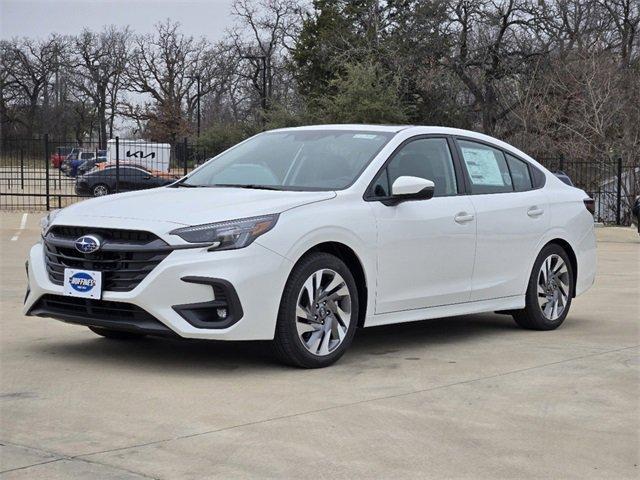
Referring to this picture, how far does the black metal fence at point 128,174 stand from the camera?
27.5 meters

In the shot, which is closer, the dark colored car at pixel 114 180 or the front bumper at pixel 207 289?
the front bumper at pixel 207 289

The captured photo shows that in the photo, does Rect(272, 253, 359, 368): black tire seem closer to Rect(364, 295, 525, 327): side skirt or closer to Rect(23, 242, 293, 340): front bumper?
Rect(23, 242, 293, 340): front bumper

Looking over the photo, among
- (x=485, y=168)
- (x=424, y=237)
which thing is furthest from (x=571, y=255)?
(x=424, y=237)

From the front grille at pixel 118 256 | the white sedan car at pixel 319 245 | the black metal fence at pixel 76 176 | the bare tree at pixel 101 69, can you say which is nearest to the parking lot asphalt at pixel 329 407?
the white sedan car at pixel 319 245

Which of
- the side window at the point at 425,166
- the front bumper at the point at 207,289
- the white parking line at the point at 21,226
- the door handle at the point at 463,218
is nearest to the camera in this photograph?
the front bumper at the point at 207,289

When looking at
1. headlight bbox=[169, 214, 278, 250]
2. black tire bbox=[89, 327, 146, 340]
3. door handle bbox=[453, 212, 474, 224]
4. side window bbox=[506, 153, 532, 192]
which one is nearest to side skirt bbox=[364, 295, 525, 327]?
door handle bbox=[453, 212, 474, 224]

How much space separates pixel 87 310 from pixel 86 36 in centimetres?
8094

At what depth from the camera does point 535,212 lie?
836 cm

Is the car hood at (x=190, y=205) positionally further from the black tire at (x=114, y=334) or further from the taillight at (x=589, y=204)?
the taillight at (x=589, y=204)

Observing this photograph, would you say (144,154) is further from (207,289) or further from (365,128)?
(207,289)

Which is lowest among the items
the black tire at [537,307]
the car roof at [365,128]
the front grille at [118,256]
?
the black tire at [537,307]

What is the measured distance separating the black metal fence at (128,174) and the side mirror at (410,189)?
803 inches

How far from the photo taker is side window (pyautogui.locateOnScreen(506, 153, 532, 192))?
845cm

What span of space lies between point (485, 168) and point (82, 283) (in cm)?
336
